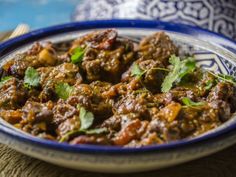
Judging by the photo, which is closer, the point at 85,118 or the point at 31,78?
the point at 85,118

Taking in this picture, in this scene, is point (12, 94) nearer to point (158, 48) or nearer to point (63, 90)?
point (63, 90)

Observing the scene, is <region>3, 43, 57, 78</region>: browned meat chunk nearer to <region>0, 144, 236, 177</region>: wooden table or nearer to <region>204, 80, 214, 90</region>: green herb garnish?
<region>0, 144, 236, 177</region>: wooden table

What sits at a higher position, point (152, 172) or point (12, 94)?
point (12, 94)

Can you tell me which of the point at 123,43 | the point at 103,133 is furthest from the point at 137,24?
the point at 103,133

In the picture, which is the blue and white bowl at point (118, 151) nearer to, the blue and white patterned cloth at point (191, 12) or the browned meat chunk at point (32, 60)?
the browned meat chunk at point (32, 60)

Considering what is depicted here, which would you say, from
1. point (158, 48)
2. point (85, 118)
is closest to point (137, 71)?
point (158, 48)

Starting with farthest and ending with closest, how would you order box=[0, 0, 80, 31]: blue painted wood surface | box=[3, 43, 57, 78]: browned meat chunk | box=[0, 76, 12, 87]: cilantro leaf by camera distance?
box=[0, 0, 80, 31]: blue painted wood surface
box=[3, 43, 57, 78]: browned meat chunk
box=[0, 76, 12, 87]: cilantro leaf

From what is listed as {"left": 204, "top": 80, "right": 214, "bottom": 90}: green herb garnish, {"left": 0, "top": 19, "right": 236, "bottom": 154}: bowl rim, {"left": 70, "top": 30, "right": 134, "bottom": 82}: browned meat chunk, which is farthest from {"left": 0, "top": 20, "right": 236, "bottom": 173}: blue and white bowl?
{"left": 70, "top": 30, "right": 134, "bottom": 82}: browned meat chunk
